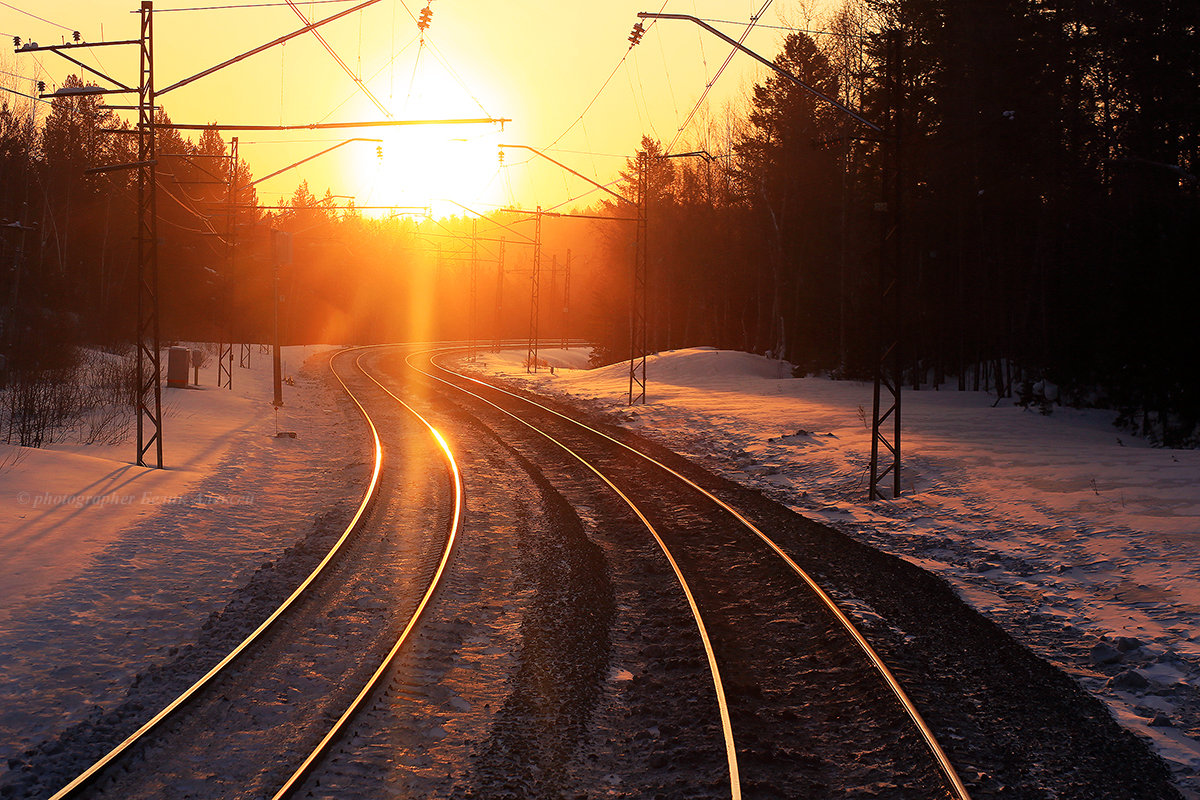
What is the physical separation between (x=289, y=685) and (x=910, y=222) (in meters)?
38.9

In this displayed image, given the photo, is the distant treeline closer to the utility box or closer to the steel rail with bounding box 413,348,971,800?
the steel rail with bounding box 413,348,971,800

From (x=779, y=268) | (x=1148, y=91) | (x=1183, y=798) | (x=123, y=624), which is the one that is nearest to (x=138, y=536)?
(x=123, y=624)

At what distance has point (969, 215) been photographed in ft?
128

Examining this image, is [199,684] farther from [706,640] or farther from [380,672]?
[706,640]

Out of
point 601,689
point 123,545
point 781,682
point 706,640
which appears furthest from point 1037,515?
point 123,545

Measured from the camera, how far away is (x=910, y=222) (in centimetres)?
4072

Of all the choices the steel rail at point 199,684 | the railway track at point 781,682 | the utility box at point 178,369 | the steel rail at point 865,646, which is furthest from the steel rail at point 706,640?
the utility box at point 178,369

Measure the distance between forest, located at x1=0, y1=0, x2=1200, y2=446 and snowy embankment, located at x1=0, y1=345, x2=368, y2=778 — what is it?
676cm

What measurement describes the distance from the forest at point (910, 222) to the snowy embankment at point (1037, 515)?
160 inches

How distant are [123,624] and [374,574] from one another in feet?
10.1

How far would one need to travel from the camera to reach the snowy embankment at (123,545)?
315 inches

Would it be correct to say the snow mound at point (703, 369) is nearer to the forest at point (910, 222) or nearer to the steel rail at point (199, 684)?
the forest at point (910, 222)

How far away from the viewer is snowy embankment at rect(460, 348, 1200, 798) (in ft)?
28.6

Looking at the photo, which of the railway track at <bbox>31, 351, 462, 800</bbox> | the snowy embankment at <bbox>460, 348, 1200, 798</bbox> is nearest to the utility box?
the snowy embankment at <bbox>460, 348, 1200, 798</bbox>
